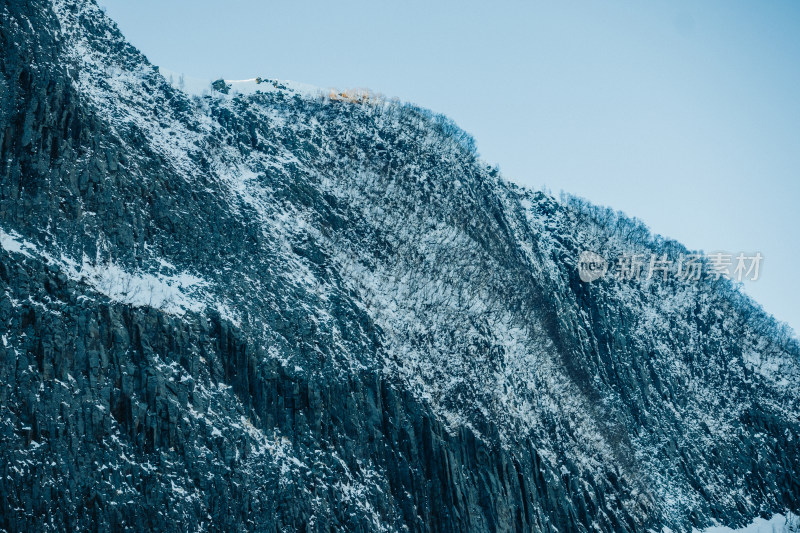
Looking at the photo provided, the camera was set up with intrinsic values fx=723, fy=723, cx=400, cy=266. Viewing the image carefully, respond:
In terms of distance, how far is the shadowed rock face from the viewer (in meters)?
40.8

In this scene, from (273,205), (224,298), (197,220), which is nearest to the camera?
(224,298)

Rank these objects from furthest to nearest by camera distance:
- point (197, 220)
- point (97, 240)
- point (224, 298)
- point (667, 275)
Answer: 1. point (667, 275)
2. point (197, 220)
3. point (224, 298)
4. point (97, 240)

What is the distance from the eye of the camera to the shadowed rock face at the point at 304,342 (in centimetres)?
4075

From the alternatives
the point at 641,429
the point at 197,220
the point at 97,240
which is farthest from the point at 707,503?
the point at 97,240

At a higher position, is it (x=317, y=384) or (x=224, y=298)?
(x=224, y=298)

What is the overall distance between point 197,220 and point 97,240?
8.14m

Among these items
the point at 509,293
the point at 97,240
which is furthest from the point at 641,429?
the point at 97,240

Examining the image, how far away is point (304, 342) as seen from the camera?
168ft

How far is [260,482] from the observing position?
43406 mm

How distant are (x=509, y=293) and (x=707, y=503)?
Result: 1132 inches

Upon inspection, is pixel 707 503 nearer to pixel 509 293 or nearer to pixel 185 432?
pixel 509 293

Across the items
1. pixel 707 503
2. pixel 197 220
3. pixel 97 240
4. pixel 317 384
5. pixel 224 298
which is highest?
pixel 197 220

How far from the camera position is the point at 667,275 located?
9250 centimetres

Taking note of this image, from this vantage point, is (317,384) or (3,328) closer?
(3,328)
